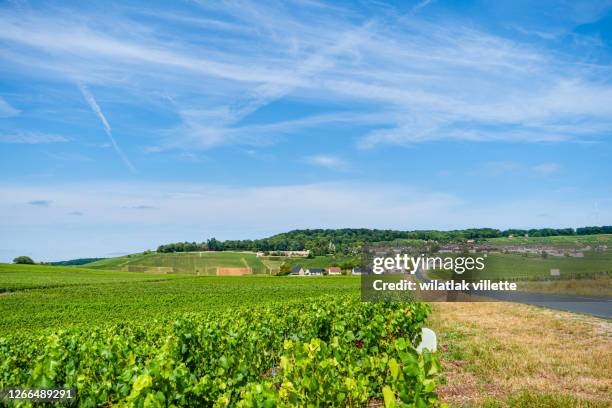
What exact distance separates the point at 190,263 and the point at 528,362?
358 feet

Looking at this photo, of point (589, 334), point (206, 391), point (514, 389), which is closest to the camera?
point (206, 391)

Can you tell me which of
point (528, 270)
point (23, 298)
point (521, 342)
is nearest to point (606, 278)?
point (528, 270)

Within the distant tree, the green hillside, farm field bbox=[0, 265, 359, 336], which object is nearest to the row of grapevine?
farm field bbox=[0, 265, 359, 336]

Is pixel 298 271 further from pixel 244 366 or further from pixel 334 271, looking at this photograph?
pixel 244 366

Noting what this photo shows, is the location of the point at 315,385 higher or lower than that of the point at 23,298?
higher

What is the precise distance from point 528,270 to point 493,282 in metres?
3.29

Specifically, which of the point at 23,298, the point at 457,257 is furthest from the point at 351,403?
the point at 23,298

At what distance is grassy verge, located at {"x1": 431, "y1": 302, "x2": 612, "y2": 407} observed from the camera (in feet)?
29.5

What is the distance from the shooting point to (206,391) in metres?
6.33

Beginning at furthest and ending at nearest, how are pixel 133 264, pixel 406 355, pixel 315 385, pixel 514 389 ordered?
pixel 133 264
pixel 514 389
pixel 315 385
pixel 406 355

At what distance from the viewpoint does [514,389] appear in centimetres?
964

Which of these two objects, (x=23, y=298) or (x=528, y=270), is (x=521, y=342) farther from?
(x=23, y=298)

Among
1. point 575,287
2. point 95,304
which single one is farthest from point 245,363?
point 95,304

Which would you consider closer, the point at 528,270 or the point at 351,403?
the point at 351,403
